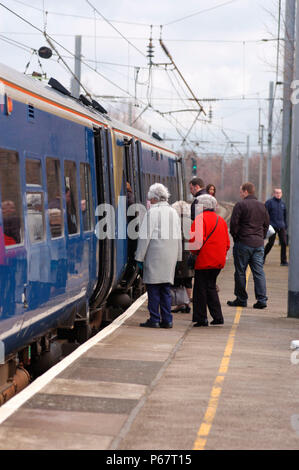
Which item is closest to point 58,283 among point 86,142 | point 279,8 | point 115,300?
point 86,142

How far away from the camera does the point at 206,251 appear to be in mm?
10828

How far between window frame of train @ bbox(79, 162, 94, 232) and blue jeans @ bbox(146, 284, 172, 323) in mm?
1031

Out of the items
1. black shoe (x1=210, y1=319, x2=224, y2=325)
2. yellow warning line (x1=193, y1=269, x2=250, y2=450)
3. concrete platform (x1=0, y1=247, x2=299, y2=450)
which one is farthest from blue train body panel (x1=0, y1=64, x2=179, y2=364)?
yellow warning line (x1=193, y1=269, x2=250, y2=450)

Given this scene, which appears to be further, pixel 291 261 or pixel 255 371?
pixel 291 261

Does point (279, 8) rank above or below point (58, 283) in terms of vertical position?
above

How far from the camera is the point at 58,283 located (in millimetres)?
8672

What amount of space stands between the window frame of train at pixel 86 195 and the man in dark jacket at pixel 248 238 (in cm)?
280

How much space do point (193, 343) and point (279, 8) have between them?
19.4m

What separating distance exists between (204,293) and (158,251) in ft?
2.50

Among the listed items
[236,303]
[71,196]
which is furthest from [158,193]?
[236,303]

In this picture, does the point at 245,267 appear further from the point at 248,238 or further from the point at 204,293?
the point at 204,293

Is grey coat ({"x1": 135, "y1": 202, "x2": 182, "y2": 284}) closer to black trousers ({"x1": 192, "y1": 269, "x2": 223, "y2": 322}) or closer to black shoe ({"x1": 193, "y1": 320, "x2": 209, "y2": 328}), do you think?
black trousers ({"x1": 192, "y1": 269, "x2": 223, "y2": 322})

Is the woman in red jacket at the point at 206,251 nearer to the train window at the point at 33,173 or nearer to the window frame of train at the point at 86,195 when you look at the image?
the window frame of train at the point at 86,195
